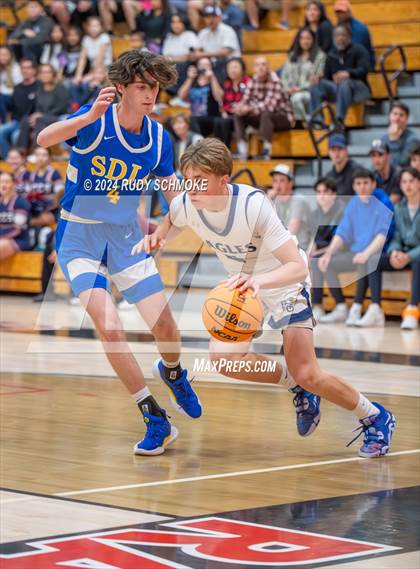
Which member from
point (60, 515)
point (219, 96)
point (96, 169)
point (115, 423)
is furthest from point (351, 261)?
point (60, 515)

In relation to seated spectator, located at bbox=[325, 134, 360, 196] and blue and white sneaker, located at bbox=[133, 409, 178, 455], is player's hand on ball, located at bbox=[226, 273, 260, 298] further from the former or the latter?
seated spectator, located at bbox=[325, 134, 360, 196]

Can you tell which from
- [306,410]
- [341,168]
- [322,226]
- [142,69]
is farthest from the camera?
[341,168]

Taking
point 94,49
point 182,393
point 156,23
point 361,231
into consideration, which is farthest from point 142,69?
point 94,49

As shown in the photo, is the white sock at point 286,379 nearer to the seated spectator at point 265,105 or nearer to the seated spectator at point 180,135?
the seated spectator at point 180,135

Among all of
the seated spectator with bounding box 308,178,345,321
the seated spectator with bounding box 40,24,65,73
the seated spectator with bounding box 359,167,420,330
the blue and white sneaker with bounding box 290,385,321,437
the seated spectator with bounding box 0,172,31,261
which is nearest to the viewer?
the blue and white sneaker with bounding box 290,385,321,437

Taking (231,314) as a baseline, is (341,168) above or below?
above

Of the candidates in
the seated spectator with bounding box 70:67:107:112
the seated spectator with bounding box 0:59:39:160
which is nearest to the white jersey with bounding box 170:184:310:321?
the seated spectator with bounding box 70:67:107:112

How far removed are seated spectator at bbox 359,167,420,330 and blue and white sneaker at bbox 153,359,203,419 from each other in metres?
6.53

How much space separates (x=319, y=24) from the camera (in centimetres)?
1666

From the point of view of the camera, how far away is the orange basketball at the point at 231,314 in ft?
19.0

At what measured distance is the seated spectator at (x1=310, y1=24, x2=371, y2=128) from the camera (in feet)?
53.2

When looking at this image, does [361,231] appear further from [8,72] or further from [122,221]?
[8,72]

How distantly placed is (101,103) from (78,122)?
7.9 inches

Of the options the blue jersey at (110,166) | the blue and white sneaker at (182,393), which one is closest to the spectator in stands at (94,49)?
the blue jersey at (110,166)
